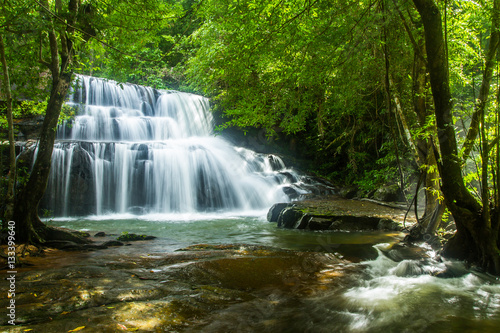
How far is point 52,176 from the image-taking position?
12.0 metres

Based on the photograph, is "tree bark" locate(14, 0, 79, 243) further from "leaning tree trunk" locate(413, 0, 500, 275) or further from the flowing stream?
"leaning tree trunk" locate(413, 0, 500, 275)

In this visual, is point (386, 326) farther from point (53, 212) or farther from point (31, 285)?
point (53, 212)

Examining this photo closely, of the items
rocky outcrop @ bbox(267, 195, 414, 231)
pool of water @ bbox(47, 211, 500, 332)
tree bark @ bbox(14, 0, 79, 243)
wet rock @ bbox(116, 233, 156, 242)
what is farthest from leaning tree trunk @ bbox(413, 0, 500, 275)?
wet rock @ bbox(116, 233, 156, 242)

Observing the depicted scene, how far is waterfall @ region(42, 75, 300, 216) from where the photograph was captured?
12508 mm

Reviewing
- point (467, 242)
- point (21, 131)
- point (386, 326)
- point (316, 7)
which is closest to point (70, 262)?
point (386, 326)

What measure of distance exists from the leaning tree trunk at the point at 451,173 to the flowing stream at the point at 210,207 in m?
0.32

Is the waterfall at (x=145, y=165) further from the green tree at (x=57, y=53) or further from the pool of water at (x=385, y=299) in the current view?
the pool of water at (x=385, y=299)

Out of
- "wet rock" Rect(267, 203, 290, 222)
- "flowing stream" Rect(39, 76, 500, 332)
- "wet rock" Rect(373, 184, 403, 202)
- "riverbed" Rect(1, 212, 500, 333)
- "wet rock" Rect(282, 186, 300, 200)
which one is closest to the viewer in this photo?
"riverbed" Rect(1, 212, 500, 333)

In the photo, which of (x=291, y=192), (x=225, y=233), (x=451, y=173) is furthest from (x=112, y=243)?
(x=291, y=192)

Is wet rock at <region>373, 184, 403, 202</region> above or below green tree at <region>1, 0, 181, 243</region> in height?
below

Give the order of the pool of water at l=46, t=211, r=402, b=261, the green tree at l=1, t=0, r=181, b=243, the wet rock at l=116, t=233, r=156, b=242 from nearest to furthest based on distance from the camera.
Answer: the green tree at l=1, t=0, r=181, b=243, the pool of water at l=46, t=211, r=402, b=261, the wet rock at l=116, t=233, r=156, b=242

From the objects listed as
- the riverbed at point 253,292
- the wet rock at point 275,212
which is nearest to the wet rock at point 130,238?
the riverbed at point 253,292

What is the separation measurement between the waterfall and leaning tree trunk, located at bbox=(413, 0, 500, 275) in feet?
33.0

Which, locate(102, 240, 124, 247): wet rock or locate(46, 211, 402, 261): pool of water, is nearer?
locate(102, 240, 124, 247): wet rock
